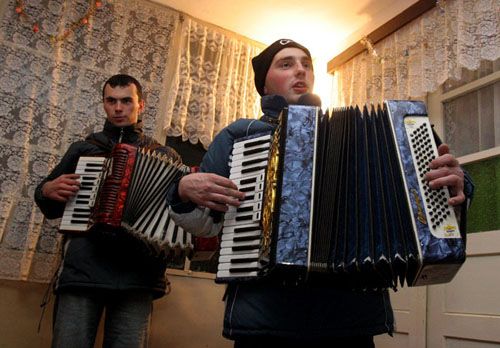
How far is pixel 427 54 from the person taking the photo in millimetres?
2482

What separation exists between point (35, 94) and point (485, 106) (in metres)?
2.28

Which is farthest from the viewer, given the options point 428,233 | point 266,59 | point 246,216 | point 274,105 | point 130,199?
point 130,199

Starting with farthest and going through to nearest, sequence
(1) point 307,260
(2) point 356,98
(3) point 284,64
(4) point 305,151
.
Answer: (2) point 356,98, (3) point 284,64, (4) point 305,151, (1) point 307,260

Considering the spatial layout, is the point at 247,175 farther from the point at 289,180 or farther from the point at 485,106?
the point at 485,106

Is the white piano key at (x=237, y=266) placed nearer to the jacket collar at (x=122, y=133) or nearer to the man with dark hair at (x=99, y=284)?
the man with dark hair at (x=99, y=284)

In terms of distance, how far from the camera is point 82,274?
160cm

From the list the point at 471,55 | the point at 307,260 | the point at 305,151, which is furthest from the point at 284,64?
the point at 471,55

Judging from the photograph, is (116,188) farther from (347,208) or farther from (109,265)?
(347,208)

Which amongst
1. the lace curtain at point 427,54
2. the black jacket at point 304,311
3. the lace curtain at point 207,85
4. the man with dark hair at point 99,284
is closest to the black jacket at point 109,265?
the man with dark hair at point 99,284

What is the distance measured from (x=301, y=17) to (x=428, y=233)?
2.46 m

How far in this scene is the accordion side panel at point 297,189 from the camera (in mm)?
918

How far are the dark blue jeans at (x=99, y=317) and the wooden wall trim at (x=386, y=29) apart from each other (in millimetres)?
2061

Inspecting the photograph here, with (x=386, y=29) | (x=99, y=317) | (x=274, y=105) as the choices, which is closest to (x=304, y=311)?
(x=274, y=105)

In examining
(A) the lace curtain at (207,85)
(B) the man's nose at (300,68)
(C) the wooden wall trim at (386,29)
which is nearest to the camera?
(B) the man's nose at (300,68)
